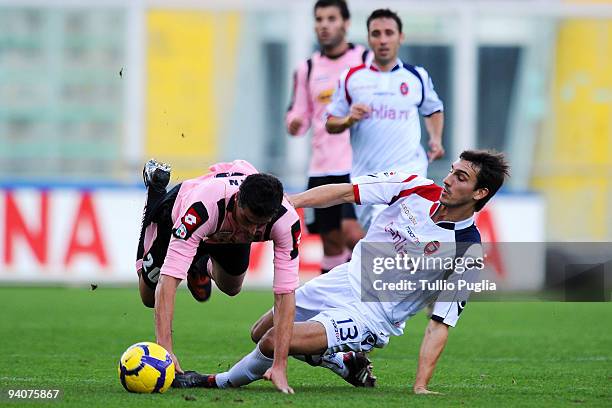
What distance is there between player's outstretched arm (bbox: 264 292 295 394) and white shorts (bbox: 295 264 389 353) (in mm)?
258

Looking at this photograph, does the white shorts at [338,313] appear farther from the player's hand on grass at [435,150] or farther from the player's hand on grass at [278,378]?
the player's hand on grass at [435,150]

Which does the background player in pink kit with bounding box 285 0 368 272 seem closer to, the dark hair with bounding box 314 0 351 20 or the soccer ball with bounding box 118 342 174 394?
the dark hair with bounding box 314 0 351 20

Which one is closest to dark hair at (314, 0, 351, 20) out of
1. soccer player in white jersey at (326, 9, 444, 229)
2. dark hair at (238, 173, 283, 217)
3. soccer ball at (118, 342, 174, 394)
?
soccer player in white jersey at (326, 9, 444, 229)

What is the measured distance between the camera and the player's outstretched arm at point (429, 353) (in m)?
7.07

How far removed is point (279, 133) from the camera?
18859 mm

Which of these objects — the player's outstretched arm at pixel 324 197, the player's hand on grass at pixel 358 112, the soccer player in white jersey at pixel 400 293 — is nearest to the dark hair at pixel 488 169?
the soccer player in white jersey at pixel 400 293

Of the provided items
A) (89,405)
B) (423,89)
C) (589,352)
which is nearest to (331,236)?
(423,89)

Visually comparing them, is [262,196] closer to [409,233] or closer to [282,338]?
[282,338]

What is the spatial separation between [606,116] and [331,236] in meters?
9.02

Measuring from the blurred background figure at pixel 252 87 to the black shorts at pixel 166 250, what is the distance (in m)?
9.03

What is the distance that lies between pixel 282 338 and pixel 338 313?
46 cm

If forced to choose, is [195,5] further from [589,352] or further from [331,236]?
[589,352]

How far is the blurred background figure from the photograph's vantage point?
1847 cm

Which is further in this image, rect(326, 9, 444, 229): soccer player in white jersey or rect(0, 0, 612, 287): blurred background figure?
rect(0, 0, 612, 287): blurred background figure
